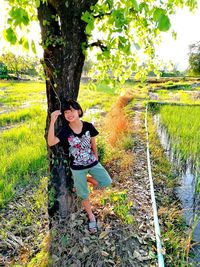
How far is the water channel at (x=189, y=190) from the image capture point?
3527 millimetres

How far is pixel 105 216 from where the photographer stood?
3.25 m

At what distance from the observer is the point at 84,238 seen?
2.88m

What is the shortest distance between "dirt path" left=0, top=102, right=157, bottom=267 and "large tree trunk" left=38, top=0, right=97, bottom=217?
379 millimetres

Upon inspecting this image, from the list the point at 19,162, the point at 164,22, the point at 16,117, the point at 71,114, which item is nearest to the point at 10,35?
the point at 164,22

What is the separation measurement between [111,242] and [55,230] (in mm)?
631

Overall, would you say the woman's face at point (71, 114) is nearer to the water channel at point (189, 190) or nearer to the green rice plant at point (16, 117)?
the water channel at point (189, 190)

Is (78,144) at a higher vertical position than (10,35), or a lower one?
lower

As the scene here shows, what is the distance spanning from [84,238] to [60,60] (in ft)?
6.25

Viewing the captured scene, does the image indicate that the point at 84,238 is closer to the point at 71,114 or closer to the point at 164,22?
the point at 71,114

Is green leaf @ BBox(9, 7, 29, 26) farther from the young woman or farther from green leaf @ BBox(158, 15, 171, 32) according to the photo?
the young woman

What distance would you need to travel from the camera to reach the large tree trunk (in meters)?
2.61

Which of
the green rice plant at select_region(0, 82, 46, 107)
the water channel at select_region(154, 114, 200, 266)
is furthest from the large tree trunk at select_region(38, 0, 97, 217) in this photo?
the green rice plant at select_region(0, 82, 46, 107)

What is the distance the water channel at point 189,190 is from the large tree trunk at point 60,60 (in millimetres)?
1666

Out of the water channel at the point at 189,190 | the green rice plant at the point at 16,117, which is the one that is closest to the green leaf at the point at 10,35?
the water channel at the point at 189,190
